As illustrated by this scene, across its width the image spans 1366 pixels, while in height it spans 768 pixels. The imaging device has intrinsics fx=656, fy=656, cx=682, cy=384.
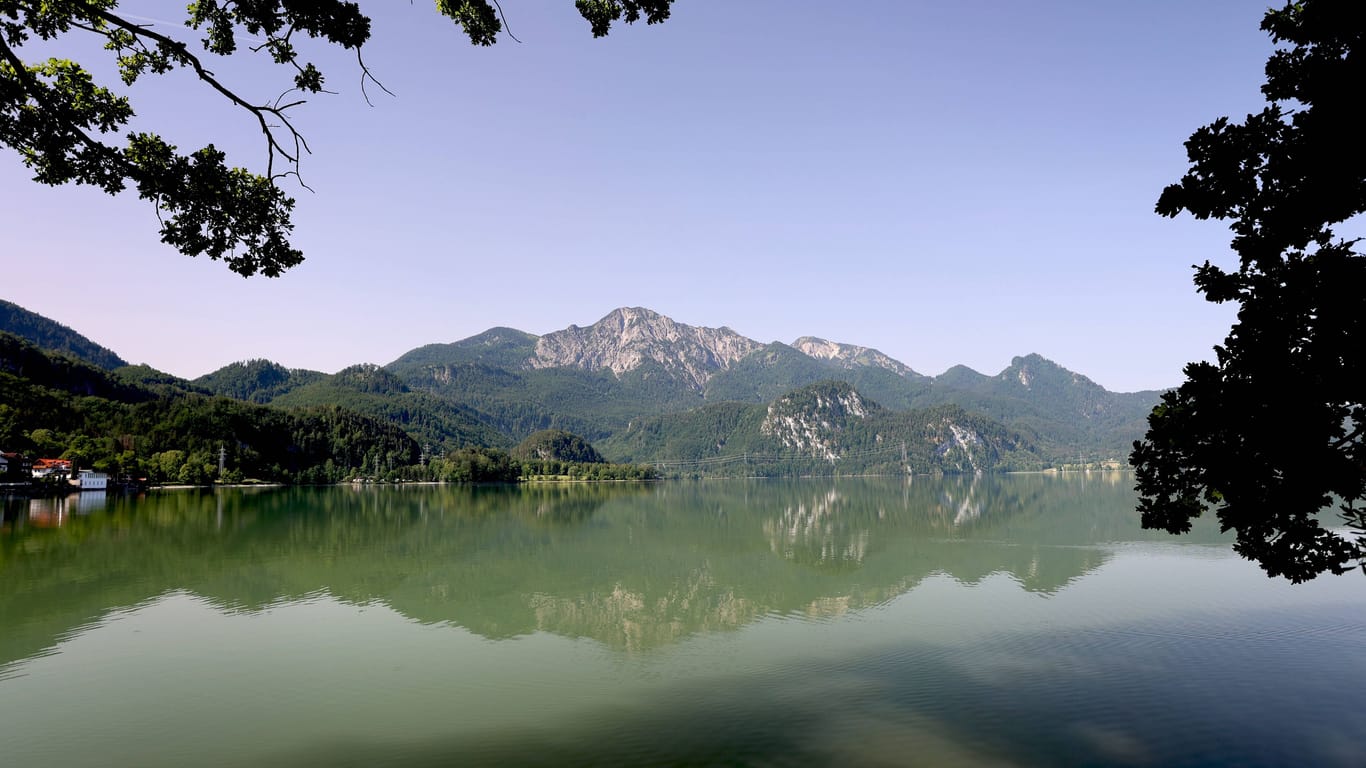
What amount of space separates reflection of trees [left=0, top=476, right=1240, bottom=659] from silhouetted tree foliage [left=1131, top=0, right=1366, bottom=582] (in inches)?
666

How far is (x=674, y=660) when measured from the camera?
19516mm

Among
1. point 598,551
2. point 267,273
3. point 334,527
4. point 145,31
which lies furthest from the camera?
point 334,527

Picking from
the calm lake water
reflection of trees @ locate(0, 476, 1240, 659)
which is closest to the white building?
reflection of trees @ locate(0, 476, 1240, 659)

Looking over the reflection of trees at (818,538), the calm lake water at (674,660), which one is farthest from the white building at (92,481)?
the reflection of trees at (818,538)

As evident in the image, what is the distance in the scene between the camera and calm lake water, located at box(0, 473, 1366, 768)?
524 inches

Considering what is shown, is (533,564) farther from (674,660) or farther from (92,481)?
(92,481)

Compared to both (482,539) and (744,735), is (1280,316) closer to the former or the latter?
(744,735)

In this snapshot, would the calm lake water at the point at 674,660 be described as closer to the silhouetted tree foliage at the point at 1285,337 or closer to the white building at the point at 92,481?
the silhouetted tree foliage at the point at 1285,337

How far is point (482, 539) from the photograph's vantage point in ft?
180

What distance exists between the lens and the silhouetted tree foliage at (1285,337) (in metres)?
7.61

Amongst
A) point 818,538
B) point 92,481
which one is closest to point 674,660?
point 818,538

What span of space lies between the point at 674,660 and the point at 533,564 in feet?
75.5

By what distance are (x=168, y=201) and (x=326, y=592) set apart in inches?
1051

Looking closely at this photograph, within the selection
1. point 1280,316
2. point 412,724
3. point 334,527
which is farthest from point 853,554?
point 334,527
